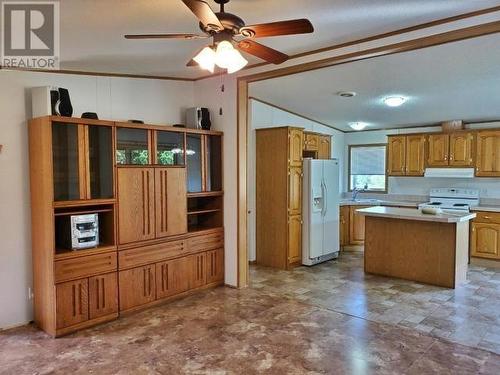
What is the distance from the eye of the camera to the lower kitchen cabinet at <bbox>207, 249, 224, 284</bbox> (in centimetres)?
474

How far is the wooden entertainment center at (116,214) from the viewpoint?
343 cm

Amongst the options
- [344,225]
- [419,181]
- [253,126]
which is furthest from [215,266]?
[419,181]

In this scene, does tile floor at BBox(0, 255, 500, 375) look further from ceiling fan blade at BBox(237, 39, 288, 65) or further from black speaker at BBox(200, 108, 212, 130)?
ceiling fan blade at BBox(237, 39, 288, 65)

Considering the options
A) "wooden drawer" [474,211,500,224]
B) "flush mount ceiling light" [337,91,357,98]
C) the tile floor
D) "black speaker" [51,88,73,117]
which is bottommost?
the tile floor

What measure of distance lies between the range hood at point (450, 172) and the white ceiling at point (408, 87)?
847mm

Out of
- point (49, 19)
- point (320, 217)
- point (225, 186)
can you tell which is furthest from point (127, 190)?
point (320, 217)

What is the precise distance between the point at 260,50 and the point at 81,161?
6.64 ft

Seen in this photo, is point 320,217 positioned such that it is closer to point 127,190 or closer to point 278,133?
point 278,133

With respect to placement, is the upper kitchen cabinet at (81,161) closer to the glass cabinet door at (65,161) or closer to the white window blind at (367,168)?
the glass cabinet door at (65,161)

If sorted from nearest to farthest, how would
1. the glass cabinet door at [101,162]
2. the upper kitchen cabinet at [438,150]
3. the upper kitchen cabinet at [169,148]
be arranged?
the glass cabinet door at [101,162]
the upper kitchen cabinet at [169,148]
the upper kitchen cabinet at [438,150]

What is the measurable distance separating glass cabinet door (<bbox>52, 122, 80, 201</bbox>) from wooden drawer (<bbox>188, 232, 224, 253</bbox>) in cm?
148

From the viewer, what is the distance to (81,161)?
3.54 m

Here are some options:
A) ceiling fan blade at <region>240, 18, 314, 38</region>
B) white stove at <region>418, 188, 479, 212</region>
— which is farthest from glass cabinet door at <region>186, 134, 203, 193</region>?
white stove at <region>418, 188, 479, 212</region>

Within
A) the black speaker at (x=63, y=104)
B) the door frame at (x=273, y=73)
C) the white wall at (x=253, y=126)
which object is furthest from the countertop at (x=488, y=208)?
the black speaker at (x=63, y=104)
